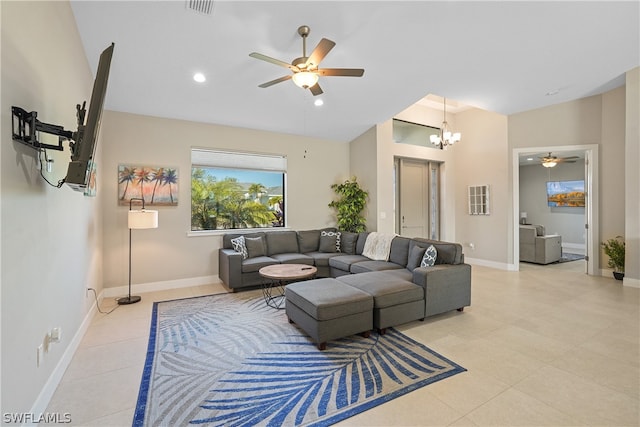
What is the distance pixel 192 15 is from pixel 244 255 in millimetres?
3373

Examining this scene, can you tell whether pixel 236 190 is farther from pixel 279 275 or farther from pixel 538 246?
pixel 538 246

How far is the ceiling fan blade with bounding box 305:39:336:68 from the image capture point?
260 centimetres

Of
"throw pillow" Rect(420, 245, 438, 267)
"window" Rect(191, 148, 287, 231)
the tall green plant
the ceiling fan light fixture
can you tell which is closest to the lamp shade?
"window" Rect(191, 148, 287, 231)

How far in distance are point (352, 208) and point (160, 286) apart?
3.89 m

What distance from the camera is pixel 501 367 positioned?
2398 mm

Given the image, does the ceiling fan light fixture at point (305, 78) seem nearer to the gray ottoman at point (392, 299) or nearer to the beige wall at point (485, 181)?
the gray ottoman at point (392, 299)

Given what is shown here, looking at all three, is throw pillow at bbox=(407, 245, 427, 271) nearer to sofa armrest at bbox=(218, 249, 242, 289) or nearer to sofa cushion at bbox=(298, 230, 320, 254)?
sofa cushion at bbox=(298, 230, 320, 254)

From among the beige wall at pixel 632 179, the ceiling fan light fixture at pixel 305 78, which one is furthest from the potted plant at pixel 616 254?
the ceiling fan light fixture at pixel 305 78

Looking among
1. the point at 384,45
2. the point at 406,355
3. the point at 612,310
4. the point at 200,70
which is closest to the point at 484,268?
the point at 612,310

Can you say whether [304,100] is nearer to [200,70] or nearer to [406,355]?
[200,70]

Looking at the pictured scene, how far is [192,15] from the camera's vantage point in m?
3.03

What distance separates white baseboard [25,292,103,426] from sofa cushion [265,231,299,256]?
2827 mm

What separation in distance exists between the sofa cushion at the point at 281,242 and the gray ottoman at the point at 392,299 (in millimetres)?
2304

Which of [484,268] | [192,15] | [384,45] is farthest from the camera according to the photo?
[484,268]
